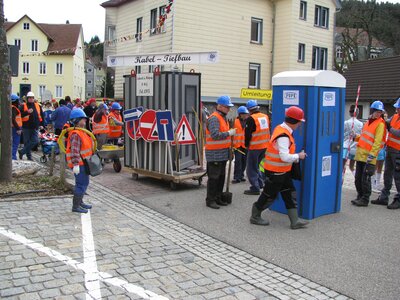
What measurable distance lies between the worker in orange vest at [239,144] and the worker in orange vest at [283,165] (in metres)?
3.54

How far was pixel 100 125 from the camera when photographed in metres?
12.2

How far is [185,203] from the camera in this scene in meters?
8.43


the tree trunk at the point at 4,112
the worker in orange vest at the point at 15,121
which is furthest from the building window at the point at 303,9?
the tree trunk at the point at 4,112

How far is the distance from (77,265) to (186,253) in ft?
4.43

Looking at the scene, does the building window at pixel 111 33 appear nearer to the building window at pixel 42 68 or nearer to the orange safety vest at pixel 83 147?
the orange safety vest at pixel 83 147

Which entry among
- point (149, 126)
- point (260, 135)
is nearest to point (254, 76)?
point (149, 126)

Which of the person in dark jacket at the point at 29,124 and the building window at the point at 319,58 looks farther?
the building window at the point at 319,58

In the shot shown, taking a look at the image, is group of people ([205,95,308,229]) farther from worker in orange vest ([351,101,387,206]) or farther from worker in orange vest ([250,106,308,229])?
worker in orange vest ([351,101,387,206])

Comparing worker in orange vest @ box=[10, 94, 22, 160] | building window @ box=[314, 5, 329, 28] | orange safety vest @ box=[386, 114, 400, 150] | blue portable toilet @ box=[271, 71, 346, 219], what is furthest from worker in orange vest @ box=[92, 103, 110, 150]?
building window @ box=[314, 5, 329, 28]

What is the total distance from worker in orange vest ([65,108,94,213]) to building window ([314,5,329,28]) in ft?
79.0

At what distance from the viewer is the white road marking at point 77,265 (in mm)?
4488

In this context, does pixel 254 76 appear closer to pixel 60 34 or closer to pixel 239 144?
pixel 239 144

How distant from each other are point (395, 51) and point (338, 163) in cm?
4433

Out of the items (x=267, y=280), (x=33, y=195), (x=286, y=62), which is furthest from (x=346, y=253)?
(x=286, y=62)
